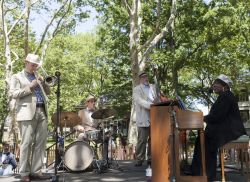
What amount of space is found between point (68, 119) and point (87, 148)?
2.44ft

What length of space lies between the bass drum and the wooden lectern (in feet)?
7.83

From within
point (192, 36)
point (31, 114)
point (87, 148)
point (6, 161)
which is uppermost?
point (192, 36)

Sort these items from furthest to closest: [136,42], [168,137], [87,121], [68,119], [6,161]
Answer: [136,42] → [6,161] → [87,121] → [68,119] → [168,137]

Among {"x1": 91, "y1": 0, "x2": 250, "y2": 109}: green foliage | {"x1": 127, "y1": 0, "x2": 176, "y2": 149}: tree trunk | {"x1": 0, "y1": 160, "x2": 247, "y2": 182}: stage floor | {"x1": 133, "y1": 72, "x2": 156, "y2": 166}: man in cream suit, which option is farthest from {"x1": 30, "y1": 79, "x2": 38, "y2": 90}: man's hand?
{"x1": 91, "y1": 0, "x2": 250, "y2": 109}: green foliage

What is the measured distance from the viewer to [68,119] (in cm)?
788

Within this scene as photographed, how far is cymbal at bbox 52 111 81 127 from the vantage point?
25.6ft

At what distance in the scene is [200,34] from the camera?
2262cm

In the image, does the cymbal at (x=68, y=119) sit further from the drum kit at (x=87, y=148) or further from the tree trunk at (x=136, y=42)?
the tree trunk at (x=136, y=42)

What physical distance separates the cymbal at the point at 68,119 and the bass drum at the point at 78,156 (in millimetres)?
542

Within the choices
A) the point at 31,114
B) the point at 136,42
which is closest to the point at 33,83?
the point at 31,114

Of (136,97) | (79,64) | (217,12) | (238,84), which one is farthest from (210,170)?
(79,64)

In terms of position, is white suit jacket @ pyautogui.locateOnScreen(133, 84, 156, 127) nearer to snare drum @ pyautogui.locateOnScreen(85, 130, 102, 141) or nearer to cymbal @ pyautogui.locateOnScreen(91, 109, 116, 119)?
cymbal @ pyautogui.locateOnScreen(91, 109, 116, 119)

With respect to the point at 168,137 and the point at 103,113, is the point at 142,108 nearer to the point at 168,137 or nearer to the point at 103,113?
the point at 103,113

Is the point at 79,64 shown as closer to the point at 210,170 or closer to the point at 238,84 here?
the point at 238,84
